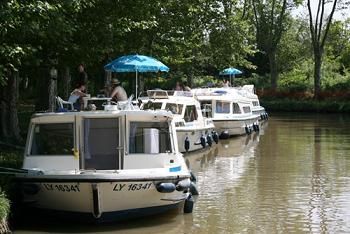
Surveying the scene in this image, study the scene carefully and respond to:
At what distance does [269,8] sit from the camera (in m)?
67.3

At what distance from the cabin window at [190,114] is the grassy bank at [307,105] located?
1108 inches

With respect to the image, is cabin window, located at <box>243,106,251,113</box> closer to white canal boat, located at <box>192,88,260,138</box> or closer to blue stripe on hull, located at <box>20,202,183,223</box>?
white canal boat, located at <box>192,88,260,138</box>

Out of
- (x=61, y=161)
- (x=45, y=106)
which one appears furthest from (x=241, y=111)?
(x=61, y=161)

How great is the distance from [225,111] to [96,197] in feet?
72.4

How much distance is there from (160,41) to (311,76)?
34669 mm

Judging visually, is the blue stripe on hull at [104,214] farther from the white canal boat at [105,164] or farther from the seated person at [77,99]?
the seated person at [77,99]

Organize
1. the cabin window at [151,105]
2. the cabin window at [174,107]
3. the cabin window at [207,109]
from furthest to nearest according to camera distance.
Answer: the cabin window at [207,109] → the cabin window at [174,107] → the cabin window at [151,105]

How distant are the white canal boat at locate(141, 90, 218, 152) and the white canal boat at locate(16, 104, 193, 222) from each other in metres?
11.0

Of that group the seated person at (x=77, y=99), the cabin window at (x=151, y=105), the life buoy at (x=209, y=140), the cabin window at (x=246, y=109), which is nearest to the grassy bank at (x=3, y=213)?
the seated person at (x=77, y=99)

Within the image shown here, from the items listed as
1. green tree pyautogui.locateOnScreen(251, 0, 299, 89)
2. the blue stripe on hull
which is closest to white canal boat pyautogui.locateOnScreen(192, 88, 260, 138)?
the blue stripe on hull

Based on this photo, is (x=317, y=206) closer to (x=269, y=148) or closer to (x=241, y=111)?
(x=269, y=148)

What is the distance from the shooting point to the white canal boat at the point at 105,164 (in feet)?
40.4

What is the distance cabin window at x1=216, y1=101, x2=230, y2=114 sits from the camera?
33375mm

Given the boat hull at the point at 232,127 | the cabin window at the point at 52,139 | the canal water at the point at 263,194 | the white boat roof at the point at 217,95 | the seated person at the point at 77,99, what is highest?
the white boat roof at the point at 217,95
